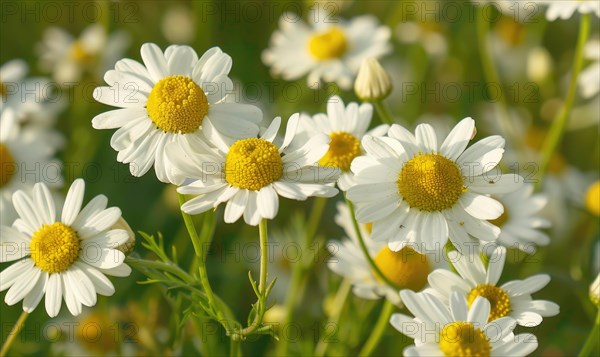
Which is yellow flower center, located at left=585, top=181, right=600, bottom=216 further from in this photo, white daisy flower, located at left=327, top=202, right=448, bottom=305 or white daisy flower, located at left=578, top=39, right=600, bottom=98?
white daisy flower, located at left=327, top=202, right=448, bottom=305

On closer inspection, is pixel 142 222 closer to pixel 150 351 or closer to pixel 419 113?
pixel 150 351

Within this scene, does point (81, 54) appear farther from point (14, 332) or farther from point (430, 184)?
point (430, 184)

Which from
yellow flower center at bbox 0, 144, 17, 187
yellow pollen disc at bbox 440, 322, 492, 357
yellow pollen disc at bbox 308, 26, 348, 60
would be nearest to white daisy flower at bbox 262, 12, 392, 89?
yellow pollen disc at bbox 308, 26, 348, 60

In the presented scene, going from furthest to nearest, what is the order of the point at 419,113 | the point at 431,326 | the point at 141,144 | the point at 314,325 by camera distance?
1. the point at 419,113
2. the point at 314,325
3. the point at 141,144
4. the point at 431,326

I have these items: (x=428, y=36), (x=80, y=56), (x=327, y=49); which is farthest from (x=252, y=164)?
(x=428, y=36)

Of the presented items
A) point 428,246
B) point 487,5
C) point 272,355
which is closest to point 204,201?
point 428,246

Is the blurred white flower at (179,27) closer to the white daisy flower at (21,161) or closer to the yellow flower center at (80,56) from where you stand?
the yellow flower center at (80,56)
